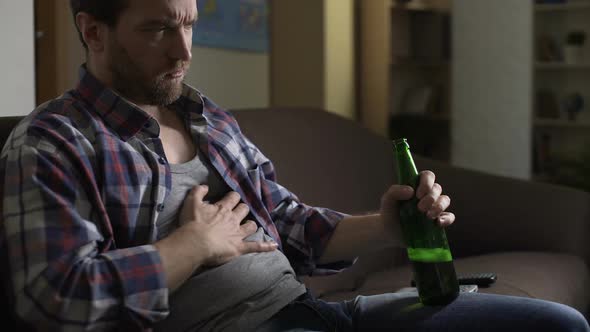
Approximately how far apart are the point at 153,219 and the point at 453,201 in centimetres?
146

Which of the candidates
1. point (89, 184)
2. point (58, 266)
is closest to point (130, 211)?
point (89, 184)

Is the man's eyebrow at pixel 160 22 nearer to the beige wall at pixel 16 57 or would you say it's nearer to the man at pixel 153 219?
the man at pixel 153 219

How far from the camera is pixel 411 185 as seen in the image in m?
1.48

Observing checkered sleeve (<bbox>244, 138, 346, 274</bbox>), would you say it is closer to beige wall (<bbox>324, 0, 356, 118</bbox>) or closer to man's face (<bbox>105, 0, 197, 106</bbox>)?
man's face (<bbox>105, 0, 197, 106</bbox>)

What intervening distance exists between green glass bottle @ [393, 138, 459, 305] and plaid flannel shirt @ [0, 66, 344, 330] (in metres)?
0.32

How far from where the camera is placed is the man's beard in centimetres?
137

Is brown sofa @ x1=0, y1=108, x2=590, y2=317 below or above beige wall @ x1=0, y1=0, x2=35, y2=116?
below

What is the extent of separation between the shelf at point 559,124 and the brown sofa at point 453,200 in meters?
3.34

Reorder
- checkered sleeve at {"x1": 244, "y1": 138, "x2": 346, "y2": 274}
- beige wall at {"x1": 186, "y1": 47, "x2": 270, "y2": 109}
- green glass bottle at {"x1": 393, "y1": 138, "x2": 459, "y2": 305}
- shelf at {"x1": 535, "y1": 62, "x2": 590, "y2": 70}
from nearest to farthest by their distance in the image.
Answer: green glass bottle at {"x1": 393, "y1": 138, "x2": 459, "y2": 305} < checkered sleeve at {"x1": 244, "y1": 138, "x2": 346, "y2": 274} < beige wall at {"x1": 186, "y1": 47, "x2": 270, "y2": 109} < shelf at {"x1": 535, "y1": 62, "x2": 590, "y2": 70}

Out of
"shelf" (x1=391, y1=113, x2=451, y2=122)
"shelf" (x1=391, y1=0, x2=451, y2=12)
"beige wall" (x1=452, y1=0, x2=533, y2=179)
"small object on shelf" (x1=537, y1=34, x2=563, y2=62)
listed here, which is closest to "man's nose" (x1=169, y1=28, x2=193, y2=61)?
"beige wall" (x1=452, y1=0, x2=533, y2=179)

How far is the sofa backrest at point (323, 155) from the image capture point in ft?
7.25

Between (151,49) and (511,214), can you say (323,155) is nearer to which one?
(511,214)

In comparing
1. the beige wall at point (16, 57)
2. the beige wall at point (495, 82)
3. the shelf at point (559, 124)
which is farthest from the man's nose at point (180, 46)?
the shelf at point (559, 124)

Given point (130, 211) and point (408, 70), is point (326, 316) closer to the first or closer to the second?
point (130, 211)
